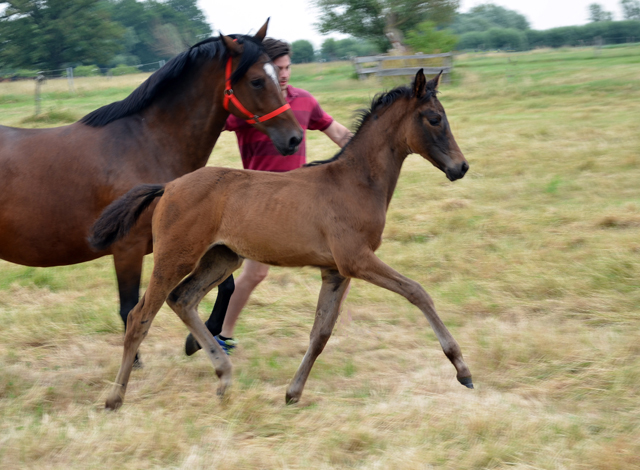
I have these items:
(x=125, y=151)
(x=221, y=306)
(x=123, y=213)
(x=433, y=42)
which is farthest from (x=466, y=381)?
(x=433, y=42)

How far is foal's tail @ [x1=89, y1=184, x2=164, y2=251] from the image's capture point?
353cm

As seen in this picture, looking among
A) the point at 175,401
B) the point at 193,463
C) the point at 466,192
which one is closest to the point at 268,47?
the point at 175,401

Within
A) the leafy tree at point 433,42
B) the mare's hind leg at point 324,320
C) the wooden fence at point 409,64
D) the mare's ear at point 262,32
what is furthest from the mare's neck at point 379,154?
the leafy tree at point 433,42

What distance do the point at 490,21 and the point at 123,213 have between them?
303 feet

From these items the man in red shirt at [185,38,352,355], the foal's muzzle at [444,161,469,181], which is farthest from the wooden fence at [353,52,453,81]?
the foal's muzzle at [444,161,469,181]

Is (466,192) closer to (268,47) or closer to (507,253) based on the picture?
(507,253)

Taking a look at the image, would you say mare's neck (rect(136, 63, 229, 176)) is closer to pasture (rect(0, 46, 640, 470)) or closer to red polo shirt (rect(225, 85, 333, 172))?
red polo shirt (rect(225, 85, 333, 172))

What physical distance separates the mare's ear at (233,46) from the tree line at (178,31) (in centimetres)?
931

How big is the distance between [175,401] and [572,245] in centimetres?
391

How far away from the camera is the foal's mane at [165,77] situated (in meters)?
4.11

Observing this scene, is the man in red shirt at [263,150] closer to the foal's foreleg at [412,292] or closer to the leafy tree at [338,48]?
the foal's foreleg at [412,292]

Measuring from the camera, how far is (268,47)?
13.8 feet

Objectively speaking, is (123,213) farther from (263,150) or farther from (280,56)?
(280,56)

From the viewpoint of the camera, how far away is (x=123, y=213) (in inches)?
139
